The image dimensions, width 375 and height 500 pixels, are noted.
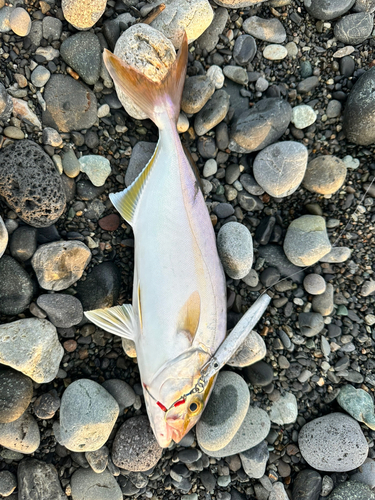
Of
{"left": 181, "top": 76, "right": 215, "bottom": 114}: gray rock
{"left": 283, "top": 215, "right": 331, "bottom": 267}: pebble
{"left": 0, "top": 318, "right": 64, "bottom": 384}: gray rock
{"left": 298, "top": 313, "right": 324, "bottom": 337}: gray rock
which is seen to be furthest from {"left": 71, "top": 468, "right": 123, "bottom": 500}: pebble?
{"left": 181, "top": 76, "right": 215, "bottom": 114}: gray rock

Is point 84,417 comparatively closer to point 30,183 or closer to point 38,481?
point 38,481

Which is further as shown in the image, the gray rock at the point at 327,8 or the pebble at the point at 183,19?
the gray rock at the point at 327,8

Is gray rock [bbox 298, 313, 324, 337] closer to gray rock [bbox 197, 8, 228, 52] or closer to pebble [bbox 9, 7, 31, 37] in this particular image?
gray rock [bbox 197, 8, 228, 52]

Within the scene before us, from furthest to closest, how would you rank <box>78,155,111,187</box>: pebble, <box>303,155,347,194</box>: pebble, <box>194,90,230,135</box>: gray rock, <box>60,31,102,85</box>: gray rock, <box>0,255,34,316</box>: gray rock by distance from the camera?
<box>303,155,347,194</box>: pebble, <box>194,90,230,135</box>: gray rock, <box>78,155,111,187</box>: pebble, <box>60,31,102,85</box>: gray rock, <box>0,255,34,316</box>: gray rock

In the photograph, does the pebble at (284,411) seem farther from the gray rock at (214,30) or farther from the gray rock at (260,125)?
the gray rock at (214,30)

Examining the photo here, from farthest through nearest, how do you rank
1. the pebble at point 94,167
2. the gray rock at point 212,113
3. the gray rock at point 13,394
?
the gray rock at point 212,113, the pebble at point 94,167, the gray rock at point 13,394

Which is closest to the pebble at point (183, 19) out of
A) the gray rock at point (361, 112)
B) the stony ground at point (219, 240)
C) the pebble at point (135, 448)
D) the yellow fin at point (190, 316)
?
the stony ground at point (219, 240)

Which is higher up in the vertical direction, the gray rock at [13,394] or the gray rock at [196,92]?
the gray rock at [196,92]
